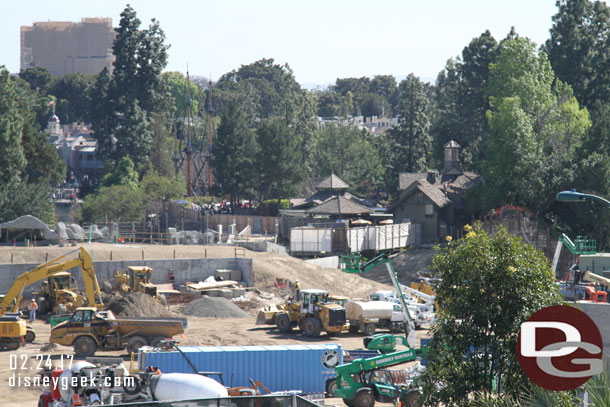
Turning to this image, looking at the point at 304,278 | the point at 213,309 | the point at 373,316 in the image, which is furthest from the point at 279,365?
the point at 304,278

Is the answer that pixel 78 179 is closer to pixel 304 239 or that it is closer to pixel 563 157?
pixel 304 239

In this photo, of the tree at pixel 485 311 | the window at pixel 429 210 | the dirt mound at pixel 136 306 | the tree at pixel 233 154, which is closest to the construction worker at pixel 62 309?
the dirt mound at pixel 136 306

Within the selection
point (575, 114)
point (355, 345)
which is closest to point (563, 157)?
point (575, 114)

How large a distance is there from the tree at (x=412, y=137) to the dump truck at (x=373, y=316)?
52490mm

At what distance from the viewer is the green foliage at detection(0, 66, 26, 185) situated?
68250mm

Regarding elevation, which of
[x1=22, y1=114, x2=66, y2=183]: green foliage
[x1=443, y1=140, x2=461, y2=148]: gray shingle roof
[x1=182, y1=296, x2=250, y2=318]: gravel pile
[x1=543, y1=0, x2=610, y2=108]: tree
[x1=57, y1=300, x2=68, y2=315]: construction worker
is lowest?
[x1=182, y1=296, x2=250, y2=318]: gravel pile

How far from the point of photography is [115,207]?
7669cm

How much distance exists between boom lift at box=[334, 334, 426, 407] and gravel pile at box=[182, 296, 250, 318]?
20.1m

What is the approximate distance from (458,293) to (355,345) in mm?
21723

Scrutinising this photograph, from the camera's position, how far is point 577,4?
83.7m

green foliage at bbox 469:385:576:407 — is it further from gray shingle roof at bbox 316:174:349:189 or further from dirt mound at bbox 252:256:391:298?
gray shingle roof at bbox 316:174:349:189

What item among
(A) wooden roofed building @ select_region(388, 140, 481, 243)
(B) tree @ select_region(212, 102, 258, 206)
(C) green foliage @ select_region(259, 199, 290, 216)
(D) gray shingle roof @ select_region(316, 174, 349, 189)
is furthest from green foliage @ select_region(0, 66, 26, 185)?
(A) wooden roofed building @ select_region(388, 140, 481, 243)

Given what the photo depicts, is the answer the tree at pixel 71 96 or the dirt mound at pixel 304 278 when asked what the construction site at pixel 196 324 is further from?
the tree at pixel 71 96

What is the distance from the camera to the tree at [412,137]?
3659 inches
